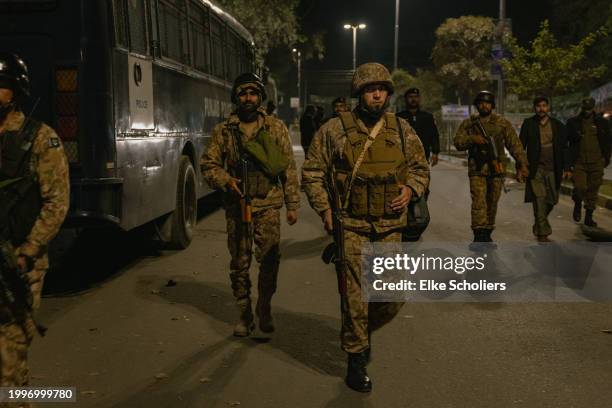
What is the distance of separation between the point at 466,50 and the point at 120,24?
154 feet

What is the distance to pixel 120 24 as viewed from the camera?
7652 millimetres

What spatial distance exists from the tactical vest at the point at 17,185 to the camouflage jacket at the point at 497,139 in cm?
627

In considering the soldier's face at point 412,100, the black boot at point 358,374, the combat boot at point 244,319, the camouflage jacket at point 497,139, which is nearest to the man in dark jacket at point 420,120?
the soldier's face at point 412,100

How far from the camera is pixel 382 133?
5055mm

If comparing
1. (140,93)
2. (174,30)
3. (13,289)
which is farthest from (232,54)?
(13,289)

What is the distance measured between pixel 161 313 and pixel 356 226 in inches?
104

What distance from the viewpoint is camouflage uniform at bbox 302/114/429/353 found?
16.5 ft

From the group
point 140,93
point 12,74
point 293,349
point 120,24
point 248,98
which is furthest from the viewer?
point 140,93

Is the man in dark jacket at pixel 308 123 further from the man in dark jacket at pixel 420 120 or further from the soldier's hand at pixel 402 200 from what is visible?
the soldier's hand at pixel 402 200

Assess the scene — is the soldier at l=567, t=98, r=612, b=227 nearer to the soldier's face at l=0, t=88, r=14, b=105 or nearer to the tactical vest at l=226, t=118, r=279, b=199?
the tactical vest at l=226, t=118, r=279, b=199

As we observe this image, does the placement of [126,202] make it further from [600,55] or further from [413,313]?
[600,55]

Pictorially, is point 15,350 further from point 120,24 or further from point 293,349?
point 120,24

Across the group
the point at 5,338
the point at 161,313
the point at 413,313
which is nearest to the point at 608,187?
the point at 413,313

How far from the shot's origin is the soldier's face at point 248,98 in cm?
606
